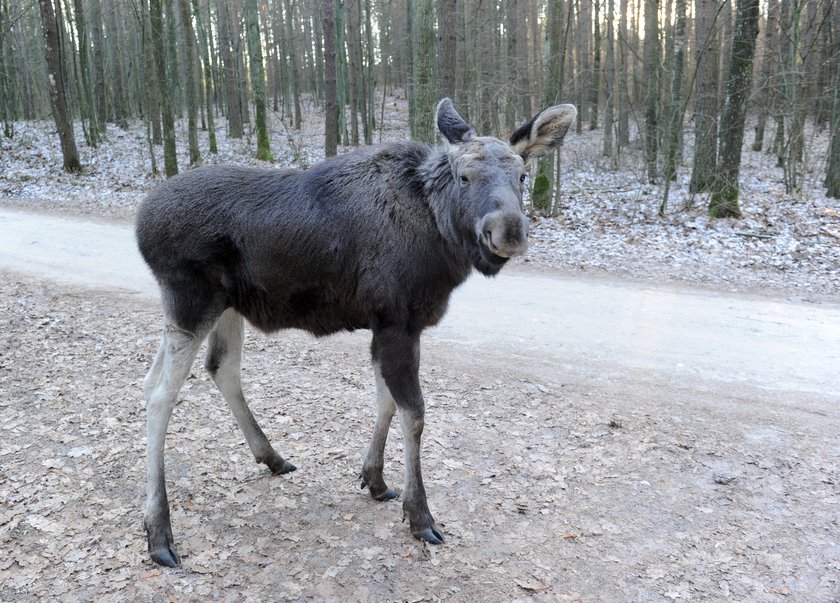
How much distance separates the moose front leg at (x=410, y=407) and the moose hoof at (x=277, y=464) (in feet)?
3.57

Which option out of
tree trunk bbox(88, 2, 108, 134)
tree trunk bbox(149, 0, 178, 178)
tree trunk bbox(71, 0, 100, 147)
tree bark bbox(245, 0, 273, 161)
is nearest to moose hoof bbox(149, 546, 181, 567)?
tree trunk bbox(149, 0, 178, 178)

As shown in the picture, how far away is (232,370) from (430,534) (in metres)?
1.76

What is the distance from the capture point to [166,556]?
138 inches

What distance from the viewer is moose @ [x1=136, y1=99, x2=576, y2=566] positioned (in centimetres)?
354

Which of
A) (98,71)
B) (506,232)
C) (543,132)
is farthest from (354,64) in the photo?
(506,232)

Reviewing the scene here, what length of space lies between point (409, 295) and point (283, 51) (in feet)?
119

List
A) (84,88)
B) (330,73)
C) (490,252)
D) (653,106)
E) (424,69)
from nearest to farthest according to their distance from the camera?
(490,252) → (424,69) → (330,73) → (653,106) → (84,88)

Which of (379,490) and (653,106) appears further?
(653,106)

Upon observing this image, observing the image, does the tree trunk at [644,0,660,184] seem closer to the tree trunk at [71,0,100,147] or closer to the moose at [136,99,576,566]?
the moose at [136,99,576,566]

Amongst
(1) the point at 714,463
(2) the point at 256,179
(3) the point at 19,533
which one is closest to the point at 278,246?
(2) the point at 256,179

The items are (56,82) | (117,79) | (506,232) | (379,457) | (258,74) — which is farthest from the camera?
(117,79)

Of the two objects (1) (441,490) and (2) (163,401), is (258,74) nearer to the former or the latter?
(2) (163,401)

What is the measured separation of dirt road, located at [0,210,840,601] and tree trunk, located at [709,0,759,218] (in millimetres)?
5586

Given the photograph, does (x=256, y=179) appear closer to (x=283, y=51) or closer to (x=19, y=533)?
(x=19, y=533)
